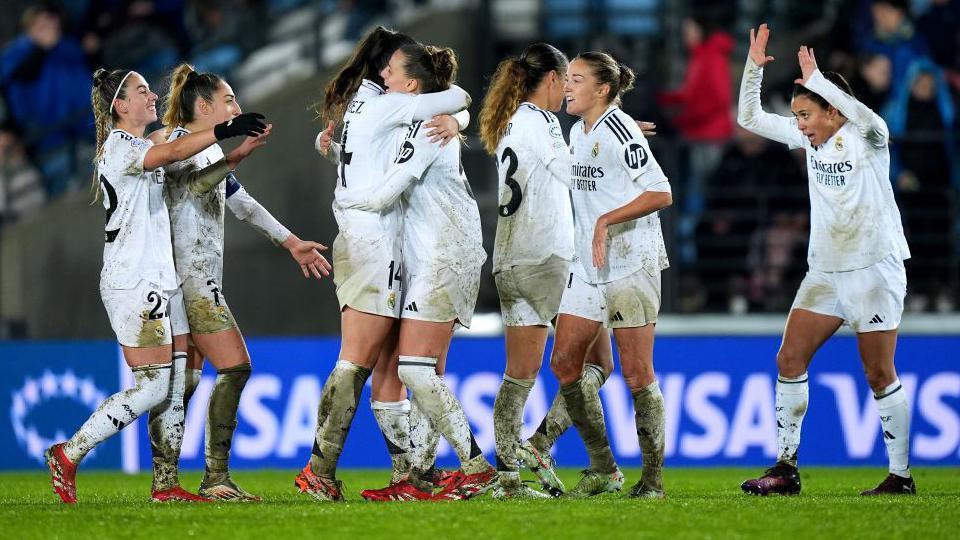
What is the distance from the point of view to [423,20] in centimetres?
1642

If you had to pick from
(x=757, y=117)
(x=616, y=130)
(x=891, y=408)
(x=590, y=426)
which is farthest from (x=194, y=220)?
(x=891, y=408)

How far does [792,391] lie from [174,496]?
3316mm

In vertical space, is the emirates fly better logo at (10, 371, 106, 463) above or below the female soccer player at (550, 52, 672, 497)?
below

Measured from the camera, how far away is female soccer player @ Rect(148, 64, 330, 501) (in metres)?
8.06

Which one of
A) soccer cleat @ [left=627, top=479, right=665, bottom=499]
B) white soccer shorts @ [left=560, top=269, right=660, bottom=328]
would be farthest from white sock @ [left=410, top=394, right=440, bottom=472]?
soccer cleat @ [left=627, top=479, right=665, bottom=499]

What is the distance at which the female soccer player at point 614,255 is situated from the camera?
7883 mm

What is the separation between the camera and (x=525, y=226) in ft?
26.2

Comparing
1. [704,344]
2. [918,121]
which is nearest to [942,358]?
[704,344]

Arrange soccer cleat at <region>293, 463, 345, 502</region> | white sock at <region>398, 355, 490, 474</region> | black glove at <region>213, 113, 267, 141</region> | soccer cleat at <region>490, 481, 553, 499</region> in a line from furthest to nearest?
soccer cleat at <region>490, 481, 553, 499</region> → soccer cleat at <region>293, 463, 345, 502</region> → white sock at <region>398, 355, 490, 474</region> → black glove at <region>213, 113, 267, 141</region>

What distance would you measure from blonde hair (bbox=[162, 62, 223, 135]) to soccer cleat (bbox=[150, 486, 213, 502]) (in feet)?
6.14

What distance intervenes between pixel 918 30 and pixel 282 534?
10287 mm

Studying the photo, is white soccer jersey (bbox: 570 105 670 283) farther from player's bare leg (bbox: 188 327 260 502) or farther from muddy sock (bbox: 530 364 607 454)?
player's bare leg (bbox: 188 327 260 502)

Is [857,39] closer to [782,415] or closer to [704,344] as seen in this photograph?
[704,344]

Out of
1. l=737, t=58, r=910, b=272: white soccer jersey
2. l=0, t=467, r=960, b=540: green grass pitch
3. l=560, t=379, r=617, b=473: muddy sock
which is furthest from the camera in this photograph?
l=737, t=58, r=910, b=272: white soccer jersey
